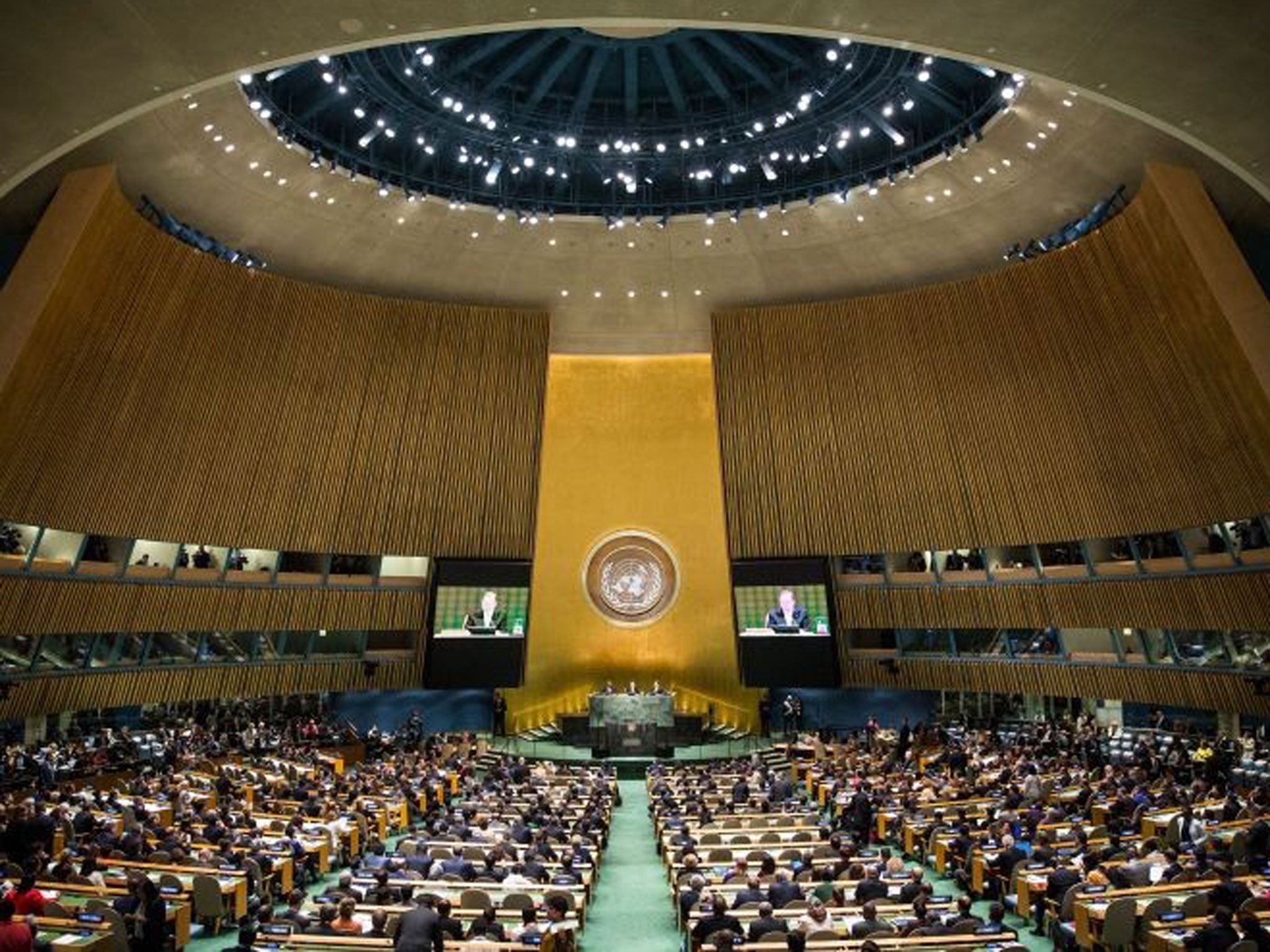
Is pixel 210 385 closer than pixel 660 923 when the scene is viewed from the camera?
No

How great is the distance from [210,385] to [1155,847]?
19618 mm

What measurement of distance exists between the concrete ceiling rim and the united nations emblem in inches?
834

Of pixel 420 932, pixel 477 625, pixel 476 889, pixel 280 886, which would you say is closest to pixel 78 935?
pixel 420 932

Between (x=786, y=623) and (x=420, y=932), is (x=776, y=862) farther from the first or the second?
(x=786, y=623)

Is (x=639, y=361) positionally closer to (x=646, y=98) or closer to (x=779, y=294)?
(x=779, y=294)

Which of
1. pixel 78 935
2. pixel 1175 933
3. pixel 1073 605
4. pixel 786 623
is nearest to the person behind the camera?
pixel 78 935

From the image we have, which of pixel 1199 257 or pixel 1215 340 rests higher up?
pixel 1199 257

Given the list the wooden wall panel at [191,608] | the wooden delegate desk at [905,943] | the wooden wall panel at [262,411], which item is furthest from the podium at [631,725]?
the wooden delegate desk at [905,943]

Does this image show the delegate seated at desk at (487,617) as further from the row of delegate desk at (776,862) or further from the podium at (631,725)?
the row of delegate desk at (776,862)

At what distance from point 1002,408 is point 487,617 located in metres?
13.8

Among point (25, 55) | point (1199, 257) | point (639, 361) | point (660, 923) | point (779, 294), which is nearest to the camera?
point (25, 55)

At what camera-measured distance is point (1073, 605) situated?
825 inches

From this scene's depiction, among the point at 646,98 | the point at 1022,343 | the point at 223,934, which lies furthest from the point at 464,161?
the point at 223,934

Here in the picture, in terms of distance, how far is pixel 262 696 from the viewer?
78.0 ft
